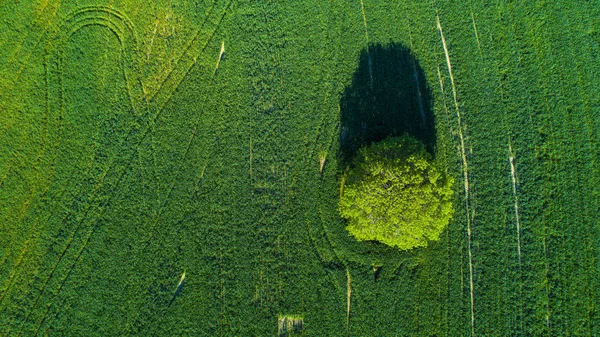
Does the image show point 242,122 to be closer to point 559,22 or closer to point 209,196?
point 209,196

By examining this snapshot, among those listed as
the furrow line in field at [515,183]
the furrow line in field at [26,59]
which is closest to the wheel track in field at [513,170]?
the furrow line in field at [515,183]

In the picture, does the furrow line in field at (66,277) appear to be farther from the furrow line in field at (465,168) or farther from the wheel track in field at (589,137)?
the wheel track in field at (589,137)

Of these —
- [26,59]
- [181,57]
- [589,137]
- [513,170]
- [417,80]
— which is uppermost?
[417,80]

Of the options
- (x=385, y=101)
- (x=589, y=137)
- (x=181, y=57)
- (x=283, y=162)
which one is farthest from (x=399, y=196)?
(x=181, y=57)

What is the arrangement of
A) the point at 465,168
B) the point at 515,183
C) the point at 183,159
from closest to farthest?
the point at 515,183 < the point at 465,168 < the point at 183,159

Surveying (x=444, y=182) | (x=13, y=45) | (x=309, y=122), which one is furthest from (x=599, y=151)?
(x=13, y=45)

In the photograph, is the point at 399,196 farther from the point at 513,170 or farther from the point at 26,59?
the point at 26,59

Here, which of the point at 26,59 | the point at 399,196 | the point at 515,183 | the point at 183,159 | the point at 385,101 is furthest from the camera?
the point at 26,59
